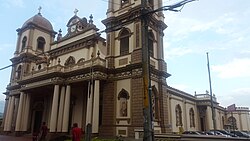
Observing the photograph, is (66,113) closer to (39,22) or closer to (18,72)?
(18,72)

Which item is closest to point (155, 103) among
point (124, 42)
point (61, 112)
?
point (124, 42)

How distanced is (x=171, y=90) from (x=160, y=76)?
24.7 feet

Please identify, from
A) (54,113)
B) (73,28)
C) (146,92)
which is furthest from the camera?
(73,28)

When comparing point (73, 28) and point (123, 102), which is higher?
point (73, 28)

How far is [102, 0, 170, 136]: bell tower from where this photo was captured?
791 inches

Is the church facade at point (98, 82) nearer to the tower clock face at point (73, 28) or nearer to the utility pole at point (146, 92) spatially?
the tower clock face at point (73, 28)

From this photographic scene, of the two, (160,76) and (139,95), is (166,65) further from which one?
(139,95)

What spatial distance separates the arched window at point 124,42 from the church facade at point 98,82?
10 centimetres

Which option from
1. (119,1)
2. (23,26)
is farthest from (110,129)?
(23,26)

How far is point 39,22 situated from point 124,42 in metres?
17.7

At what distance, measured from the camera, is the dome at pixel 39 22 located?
3394 centimetres

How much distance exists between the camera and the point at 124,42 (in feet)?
75.5

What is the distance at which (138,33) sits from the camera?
2155cm

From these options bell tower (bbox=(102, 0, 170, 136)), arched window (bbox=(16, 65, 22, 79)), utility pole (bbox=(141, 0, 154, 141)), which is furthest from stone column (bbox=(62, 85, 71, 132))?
utility pole (bbox=(141, 0, 154, 141))
